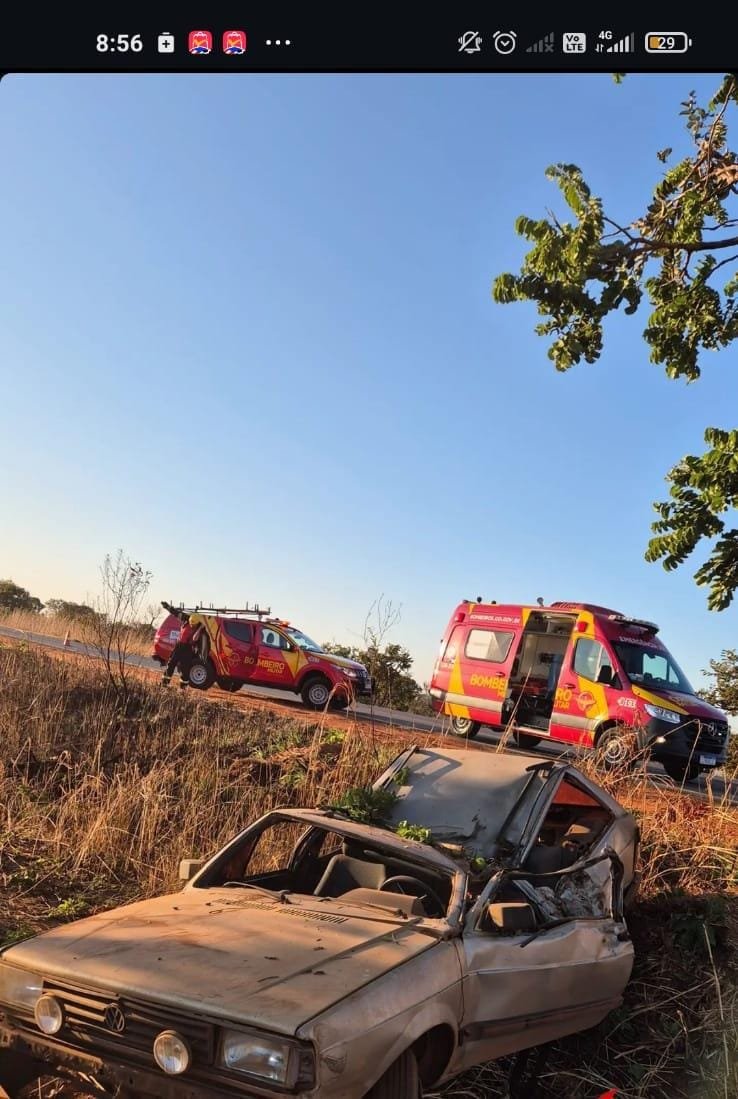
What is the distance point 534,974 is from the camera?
4.12 m

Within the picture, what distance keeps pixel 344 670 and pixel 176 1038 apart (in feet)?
46.1

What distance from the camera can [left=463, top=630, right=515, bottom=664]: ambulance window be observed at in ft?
52.0

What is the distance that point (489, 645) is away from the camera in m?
16.2

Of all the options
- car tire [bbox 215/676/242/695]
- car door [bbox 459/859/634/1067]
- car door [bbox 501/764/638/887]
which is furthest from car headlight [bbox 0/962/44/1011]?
car tire [bbox 215/676/242/695]

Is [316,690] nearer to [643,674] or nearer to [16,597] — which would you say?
[643,674]

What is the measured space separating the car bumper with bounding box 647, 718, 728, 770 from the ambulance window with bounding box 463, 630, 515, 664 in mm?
3531

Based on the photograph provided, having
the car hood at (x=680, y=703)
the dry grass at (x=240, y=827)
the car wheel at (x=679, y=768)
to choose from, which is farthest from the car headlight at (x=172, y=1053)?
the car hood at (x=680, y=703)

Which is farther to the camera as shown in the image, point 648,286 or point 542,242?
point 648,286

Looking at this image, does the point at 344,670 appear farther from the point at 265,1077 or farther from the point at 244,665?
the point at 265,1077

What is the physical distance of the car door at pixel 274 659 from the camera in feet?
56.9

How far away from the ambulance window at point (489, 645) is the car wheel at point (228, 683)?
16.3 feet
